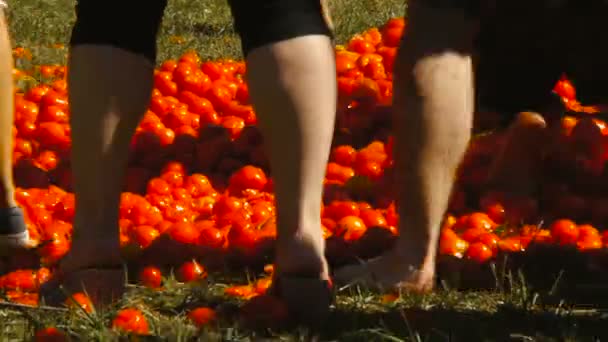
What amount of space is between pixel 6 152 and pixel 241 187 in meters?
1.01

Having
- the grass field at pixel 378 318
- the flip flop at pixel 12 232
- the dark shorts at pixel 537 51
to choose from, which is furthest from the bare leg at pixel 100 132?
the dark shorts at pixel 537 51

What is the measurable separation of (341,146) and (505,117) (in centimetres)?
77

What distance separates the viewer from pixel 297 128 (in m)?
3.11

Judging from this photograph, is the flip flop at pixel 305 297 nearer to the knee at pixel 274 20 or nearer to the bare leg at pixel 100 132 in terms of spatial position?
the bare leg at pixel 100 132

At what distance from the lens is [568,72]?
4.64 metres

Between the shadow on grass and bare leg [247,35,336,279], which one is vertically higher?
bare leg [247,35,336,279]

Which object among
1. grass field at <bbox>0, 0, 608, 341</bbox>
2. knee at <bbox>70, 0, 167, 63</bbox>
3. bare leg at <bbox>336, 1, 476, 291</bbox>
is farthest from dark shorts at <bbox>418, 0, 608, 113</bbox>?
knee at <bbox>70, 0, 167, 63</bbox>

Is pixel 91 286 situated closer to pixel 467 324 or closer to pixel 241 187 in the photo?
pixel 467 324

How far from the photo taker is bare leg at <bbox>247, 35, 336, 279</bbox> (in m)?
3.10

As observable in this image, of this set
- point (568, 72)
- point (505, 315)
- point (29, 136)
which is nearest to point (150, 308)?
point (505, 315)

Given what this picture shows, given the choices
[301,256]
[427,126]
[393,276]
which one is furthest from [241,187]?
[301,256]

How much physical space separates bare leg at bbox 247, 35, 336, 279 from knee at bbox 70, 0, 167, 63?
0.29 m

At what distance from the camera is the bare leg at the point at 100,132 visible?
10.6 ft

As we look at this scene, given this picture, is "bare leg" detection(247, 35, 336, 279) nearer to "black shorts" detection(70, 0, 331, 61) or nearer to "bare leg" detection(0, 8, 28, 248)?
"black shorts" detection(70, 0, 331, 61)
